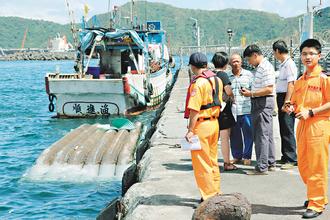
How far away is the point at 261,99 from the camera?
654 cm

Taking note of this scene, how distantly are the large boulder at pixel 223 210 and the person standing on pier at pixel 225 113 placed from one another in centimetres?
234

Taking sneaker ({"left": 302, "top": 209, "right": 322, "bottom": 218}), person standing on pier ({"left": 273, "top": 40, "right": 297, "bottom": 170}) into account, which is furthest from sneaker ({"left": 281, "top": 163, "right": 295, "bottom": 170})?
sneaker ({"left": 302, "top": 209, "right": 322, "bottom": 218})

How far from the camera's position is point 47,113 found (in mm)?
25766

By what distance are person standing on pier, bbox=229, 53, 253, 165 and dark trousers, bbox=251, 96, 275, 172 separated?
39cm

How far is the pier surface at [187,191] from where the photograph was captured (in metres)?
5.38

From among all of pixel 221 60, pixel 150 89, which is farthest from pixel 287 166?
pixel 150 89

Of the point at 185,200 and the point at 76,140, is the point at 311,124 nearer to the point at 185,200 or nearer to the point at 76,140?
the point at 185,200

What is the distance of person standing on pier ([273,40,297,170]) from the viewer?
6.91 m

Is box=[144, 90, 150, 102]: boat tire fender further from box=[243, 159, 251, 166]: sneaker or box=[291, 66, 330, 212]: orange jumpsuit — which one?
box=[291, 66, 330, 212]: orange jumpsuit

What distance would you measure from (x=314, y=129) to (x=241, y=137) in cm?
247

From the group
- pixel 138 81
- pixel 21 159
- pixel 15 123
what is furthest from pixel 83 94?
pixel 21 159

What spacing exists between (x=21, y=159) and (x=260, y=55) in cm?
960

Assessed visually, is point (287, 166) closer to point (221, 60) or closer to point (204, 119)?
point (221, 60)

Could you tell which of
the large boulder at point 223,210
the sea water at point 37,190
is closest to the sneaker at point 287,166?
the large boulder at point 223,210
